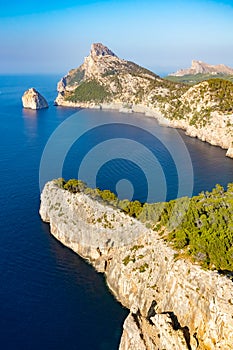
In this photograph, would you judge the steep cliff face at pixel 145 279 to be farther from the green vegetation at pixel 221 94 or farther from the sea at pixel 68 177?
the green vegetation at pixel 221 94

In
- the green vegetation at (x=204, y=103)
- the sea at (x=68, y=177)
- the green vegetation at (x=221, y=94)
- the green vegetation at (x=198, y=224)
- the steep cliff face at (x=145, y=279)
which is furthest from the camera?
the green vegetation at (x=204, y=103)

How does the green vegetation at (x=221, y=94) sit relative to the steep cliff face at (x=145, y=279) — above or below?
above

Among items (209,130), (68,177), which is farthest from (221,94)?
(68,177)

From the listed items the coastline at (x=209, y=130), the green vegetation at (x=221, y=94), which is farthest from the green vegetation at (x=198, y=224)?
the green vegetation at (x=221, y=94)

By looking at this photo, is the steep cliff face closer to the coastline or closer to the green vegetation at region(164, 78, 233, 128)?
the coastline

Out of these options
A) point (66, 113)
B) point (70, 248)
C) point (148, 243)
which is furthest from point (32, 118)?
point (148, 243)

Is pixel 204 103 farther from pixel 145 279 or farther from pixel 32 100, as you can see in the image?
pixel 145 279

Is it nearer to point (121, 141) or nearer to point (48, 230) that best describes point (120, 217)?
point (48, 230)
